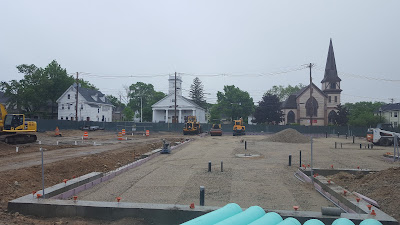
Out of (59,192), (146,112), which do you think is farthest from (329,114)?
(59,192)

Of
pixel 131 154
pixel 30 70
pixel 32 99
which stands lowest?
pixel 131 154

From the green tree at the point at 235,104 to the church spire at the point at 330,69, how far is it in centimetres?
2013

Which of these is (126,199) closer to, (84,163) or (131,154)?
(84,163)

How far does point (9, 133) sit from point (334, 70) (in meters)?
75.8

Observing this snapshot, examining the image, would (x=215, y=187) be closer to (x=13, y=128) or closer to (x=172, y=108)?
(x=13, y=128)

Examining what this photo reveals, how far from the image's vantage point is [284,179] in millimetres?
11953

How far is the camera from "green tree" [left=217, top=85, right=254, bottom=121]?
85.4 meters

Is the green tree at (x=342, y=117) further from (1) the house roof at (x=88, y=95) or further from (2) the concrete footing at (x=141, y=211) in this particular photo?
(2) the concrete footing at (x=141, y=211)

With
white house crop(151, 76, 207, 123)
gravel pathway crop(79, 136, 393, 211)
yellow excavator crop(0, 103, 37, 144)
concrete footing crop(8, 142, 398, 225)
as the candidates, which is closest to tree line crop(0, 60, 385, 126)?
white house crop(151, 76, 207, 123)

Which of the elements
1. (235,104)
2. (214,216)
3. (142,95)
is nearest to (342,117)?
(235,104)

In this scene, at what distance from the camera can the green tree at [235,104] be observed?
85.4 m

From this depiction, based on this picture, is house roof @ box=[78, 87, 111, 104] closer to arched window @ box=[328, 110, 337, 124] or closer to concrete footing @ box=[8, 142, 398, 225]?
arched window @ box=[328, 110, 337, 124]

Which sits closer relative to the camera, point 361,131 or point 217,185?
point 217,185

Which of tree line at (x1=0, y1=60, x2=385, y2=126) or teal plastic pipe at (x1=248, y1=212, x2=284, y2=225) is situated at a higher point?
tree line at (x1=0, y1=60, x2=385, y2=126)
